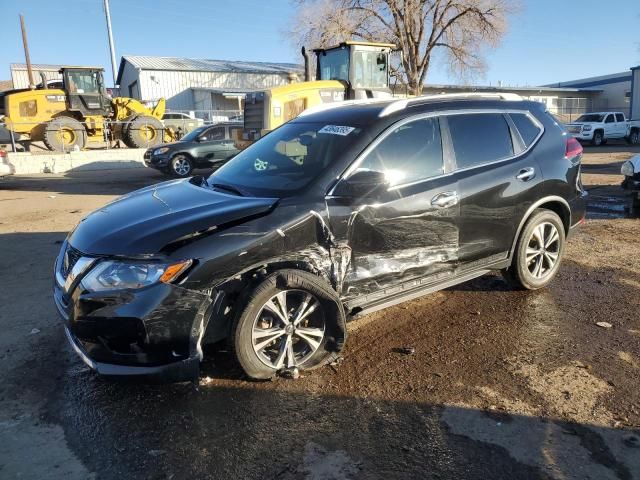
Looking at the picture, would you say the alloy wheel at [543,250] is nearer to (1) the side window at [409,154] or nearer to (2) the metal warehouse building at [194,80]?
(1) the side window at [409,154]

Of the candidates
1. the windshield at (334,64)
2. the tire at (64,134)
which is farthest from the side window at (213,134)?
the tire at (64,134)

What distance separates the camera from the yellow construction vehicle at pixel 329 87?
39.1 feet

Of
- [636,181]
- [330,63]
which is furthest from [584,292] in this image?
[330,63]

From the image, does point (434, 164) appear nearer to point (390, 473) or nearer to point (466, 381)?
point (466, 381)

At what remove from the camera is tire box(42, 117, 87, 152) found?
19.3 metres

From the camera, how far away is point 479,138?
4.42m

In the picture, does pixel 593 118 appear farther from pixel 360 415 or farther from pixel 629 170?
pixel 360 415

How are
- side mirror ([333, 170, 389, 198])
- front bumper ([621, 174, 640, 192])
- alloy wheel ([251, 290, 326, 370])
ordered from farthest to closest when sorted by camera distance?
1. front bumper ([621, 174, 640, 192])
2. side mirror ([333, 170, 389, 198])
3. alloy wheel ([251, 290, 326, 370])

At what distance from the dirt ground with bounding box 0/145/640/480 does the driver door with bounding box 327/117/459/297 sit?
1.89 feet

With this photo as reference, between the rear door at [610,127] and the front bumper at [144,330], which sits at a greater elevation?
the rear door at [610,127]

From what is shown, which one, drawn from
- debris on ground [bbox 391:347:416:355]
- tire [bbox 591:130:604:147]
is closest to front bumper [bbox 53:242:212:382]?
debris on ground [bbox 391:347:416:355]

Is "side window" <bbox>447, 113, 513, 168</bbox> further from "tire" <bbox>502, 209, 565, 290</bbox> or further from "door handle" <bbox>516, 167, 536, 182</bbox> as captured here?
"tire" <bbox>502, 209, 565, 290</bbox>

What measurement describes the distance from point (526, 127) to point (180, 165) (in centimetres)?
1239

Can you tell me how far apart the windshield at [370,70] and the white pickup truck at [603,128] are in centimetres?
1760
